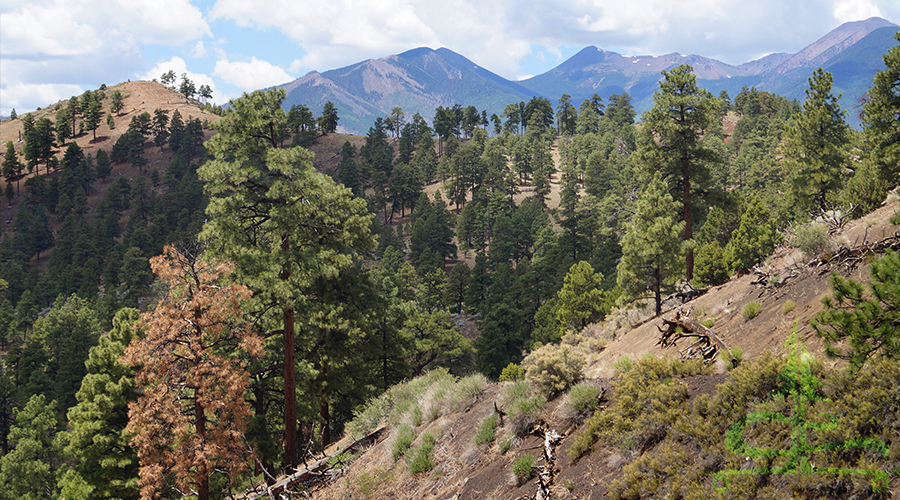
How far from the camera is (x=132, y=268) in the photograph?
253 feet

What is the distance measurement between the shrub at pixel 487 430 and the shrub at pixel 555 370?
42.5 inches

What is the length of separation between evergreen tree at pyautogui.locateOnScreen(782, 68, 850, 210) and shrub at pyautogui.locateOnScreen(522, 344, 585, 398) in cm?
3233

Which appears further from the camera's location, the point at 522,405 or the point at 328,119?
the point at 328,119

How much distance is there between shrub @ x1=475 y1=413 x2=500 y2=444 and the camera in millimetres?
9555

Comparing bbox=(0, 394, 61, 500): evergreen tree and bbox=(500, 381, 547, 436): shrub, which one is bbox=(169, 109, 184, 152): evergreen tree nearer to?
bbox=(0, 394, 61, 500): evergreen tree

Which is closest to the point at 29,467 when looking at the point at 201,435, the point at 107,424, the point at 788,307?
the point at 107,424

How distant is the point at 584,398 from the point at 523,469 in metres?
1.80

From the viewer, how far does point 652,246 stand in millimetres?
22953

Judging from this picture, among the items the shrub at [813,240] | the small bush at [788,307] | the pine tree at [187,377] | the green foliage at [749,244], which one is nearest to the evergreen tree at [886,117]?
the green foliage at [749,244]

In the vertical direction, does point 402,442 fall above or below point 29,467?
above

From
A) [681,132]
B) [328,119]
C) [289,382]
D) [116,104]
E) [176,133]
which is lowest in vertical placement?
[289,382]

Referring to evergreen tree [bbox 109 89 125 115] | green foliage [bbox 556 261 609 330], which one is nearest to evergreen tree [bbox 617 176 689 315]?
green foliage [bbox 556 261 609 330]

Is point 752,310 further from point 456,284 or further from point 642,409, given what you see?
point 456,284

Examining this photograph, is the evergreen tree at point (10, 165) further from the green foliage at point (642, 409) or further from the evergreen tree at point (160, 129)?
the green foliage at point (642, 409)
